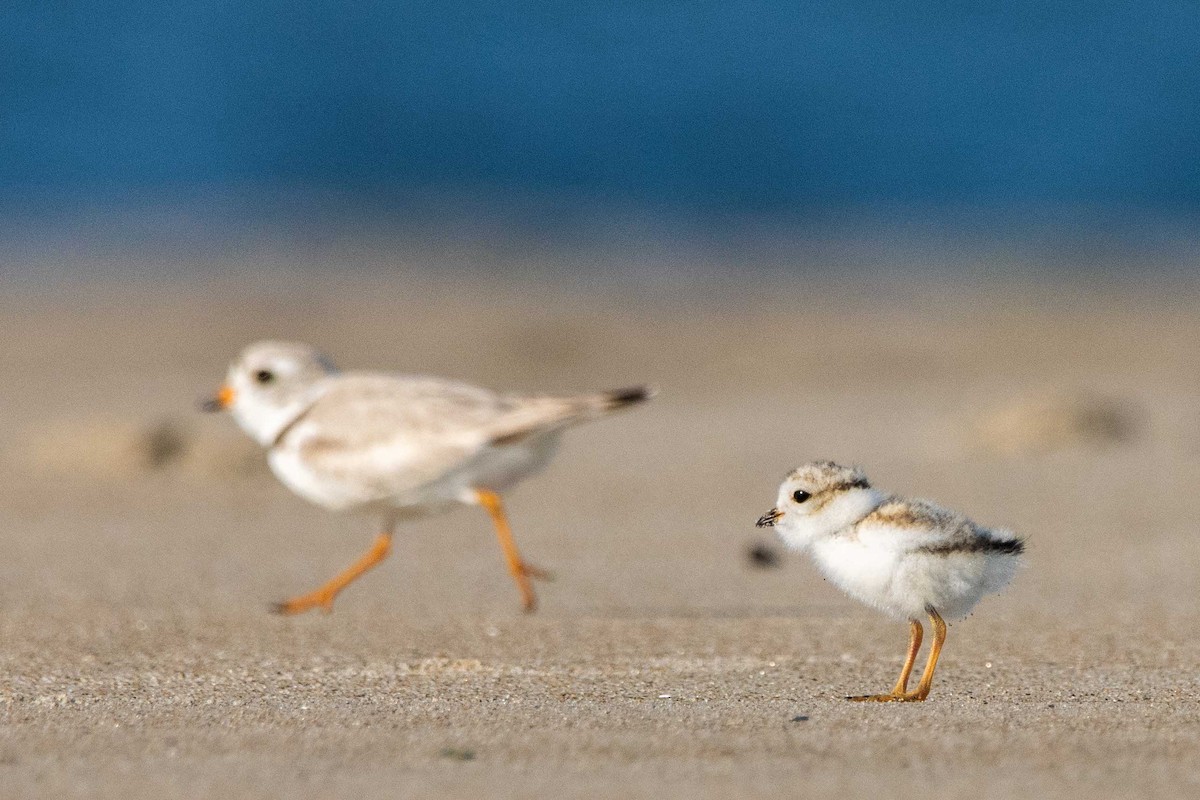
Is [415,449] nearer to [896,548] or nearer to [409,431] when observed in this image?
[409,431]

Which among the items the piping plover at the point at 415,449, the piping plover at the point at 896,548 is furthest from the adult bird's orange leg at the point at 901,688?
the piping plover at the point at 415,449

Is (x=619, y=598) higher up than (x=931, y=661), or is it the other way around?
(x=619, y=598)

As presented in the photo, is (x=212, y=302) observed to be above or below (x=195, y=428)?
above

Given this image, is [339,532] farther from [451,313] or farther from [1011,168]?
[1011,168]

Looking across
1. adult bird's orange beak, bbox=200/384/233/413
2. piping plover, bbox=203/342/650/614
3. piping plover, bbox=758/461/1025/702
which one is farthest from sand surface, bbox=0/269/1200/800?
adult bird's orange beak, bbox=200/384/233/413


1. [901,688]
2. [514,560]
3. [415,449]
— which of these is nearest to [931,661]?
[901,688]

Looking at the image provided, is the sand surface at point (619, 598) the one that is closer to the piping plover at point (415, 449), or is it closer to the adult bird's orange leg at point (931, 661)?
the adult bird's orange leg at point (931, 661)

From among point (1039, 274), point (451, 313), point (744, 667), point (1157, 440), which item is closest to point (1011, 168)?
point (1039, 274)
